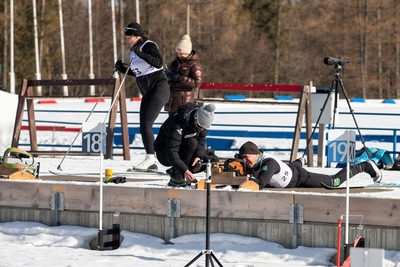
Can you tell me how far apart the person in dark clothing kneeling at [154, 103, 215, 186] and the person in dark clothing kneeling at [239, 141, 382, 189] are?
17.2 inches

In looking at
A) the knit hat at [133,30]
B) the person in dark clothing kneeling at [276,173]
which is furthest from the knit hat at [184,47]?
the person in dark clothing kneeling at [276,173]

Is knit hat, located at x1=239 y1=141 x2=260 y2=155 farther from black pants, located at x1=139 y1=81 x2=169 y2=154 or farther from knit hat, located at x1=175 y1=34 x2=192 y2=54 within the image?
knit hat, located at x1=175 y1=34 x2=192 y2=54

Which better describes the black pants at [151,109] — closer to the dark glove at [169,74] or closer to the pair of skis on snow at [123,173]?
the pair of skis on snow at [123,173]

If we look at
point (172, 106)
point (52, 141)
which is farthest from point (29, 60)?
point (172, 106)

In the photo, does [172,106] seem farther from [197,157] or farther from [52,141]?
[52,141]

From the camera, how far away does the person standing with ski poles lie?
12.2 m

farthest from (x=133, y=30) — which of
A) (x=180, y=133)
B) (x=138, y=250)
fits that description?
(x=138, y=250)

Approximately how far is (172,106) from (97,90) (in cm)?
3651

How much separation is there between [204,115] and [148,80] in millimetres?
2274

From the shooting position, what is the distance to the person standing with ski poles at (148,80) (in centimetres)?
1221

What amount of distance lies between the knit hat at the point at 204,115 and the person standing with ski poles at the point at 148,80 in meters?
1.94

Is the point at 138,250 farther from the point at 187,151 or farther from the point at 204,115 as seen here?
the point at 204,115

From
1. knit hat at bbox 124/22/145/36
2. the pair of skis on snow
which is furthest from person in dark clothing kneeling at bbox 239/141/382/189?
knit hat at bbox 124/22/145/36

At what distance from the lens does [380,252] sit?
6.12 metres
